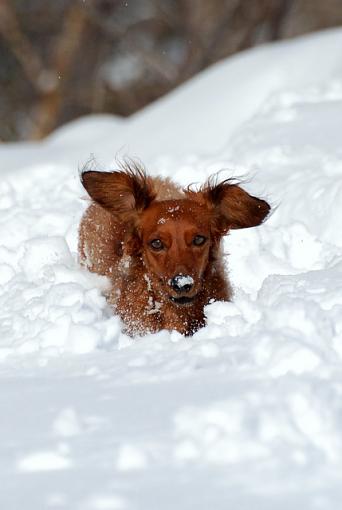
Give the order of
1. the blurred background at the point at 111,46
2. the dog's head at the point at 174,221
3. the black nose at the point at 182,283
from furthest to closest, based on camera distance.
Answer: the blurred background at the point at 111,46 < the dog's head at the point at 174,221 < the black nose at the point at 182,283

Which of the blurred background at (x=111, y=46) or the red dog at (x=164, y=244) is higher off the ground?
the red dog at (x=164, y=244)

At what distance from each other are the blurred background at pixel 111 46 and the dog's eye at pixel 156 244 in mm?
12247

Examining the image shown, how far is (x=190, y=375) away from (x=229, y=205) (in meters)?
1.61

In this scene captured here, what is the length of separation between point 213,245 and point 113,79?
14.1m

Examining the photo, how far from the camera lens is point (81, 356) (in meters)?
4.46

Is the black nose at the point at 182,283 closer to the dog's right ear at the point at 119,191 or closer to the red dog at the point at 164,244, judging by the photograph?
the red dog at the point at 164,244

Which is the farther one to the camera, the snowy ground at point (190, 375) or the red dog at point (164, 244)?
the red dog at point (164, 244)

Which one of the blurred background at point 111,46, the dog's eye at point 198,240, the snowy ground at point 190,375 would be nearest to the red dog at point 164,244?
the dog's eye at point 198,240

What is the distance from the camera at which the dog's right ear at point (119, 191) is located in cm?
529

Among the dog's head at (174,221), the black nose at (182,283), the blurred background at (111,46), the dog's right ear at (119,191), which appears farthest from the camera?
the blurred background at (111,46)

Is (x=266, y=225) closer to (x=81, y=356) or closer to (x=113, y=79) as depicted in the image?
(x=81, y=356)

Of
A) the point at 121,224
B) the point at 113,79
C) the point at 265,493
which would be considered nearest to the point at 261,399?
the point at 265,493

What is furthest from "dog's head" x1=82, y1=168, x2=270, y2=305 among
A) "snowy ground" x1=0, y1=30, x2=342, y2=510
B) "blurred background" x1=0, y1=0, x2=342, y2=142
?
"blurred background" x1=0, y1=0, x2=342, y2=142

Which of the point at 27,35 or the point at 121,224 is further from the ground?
the point at 121,224
